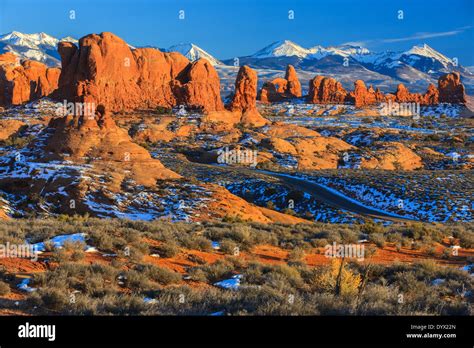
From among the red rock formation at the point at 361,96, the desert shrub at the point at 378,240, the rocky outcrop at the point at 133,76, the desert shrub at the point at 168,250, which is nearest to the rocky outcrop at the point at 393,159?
the rocky outcrop at the point at 133,76

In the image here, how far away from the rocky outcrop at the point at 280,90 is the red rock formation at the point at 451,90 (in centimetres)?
4376

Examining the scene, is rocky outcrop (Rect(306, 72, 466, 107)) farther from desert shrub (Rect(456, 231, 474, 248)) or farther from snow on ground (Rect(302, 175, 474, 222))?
desert shrub (Rect(456, 231, 474, 248))

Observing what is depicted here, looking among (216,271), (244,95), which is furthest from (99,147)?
(244,95)

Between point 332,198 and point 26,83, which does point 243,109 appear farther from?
point 332,198

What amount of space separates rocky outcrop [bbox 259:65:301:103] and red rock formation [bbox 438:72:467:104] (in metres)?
43.8

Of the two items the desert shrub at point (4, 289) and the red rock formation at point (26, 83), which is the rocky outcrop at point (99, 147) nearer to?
the desert shrub at point (4, 289)

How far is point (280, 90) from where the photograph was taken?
14075 cm

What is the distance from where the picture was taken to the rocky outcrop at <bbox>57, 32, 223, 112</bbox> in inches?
2975

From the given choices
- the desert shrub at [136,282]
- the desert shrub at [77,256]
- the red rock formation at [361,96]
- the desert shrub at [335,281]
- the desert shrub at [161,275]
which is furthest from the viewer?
the red rock formation at [361,96]

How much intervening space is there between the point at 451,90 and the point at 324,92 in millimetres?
40818

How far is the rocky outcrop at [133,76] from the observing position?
75562mm
